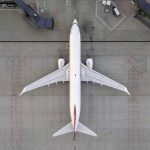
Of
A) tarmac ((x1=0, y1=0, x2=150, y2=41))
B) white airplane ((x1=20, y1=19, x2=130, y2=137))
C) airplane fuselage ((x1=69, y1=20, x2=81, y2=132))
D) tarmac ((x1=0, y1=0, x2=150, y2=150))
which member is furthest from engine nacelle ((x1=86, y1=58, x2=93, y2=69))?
tarmac ((x1=0, y1=0, x2=150, y2=41))

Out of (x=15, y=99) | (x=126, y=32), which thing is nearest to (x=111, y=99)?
(x=126, y=32)

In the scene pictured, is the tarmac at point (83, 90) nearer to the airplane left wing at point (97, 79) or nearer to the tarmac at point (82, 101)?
the tarmac at point (82, 101)

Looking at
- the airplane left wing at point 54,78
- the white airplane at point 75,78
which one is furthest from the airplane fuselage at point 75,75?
the airplane left wing at point 54,78

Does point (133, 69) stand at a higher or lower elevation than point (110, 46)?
lower

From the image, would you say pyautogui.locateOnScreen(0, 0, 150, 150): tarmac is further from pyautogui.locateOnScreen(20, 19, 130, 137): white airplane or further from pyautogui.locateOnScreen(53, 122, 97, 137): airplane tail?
pyautogui.locateOnScreen(53, 122, 97, 137): airplane tail

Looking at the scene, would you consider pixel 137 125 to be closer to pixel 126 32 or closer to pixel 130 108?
pixel 130 108

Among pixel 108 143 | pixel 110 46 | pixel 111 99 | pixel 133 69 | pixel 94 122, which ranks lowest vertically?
pixel 108 143
